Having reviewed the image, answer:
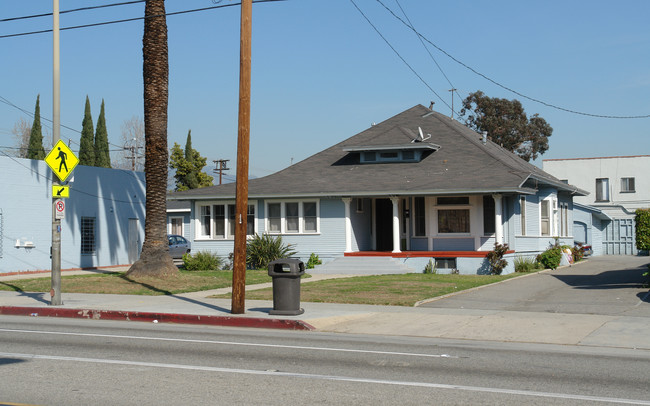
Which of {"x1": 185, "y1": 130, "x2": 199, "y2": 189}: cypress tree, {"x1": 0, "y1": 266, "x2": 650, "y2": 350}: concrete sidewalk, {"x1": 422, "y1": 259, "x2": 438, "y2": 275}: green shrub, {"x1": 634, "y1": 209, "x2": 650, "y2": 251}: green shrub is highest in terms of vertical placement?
{"x1": 185, "y1": 130, "x2": 199, "y2": 189}: cypress tree

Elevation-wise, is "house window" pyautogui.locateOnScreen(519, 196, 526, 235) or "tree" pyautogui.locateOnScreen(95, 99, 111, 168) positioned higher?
"tree" pyautogui.locateOnScreen(95, 99, 111, 168)

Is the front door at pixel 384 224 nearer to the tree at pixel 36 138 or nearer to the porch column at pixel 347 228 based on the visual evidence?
the porch column at pixel 347 228

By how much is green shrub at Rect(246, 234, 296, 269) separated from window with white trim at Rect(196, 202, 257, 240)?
1695 mm

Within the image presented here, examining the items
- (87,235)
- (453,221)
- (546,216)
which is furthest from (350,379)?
(87,235)

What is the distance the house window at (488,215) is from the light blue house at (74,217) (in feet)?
51.9

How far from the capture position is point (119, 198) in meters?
35.1

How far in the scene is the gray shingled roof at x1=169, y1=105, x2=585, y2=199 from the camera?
2778cm

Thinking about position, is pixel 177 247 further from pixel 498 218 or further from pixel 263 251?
pixel 498 218

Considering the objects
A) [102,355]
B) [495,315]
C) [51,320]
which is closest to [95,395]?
[102,355]

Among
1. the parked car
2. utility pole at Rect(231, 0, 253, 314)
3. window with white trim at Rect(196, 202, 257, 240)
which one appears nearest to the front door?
window with white trim at Rect(196, 202, 257, 240)

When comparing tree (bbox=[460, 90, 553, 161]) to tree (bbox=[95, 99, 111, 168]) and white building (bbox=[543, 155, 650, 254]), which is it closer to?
white building (bbox=[543, 155, 650, 254])

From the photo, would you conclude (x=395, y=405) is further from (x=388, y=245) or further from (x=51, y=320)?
(x=388, y=245)

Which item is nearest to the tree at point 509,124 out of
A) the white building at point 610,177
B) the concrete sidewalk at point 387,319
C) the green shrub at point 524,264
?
the white building at point 610,177

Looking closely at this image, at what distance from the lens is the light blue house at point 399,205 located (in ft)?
92.6
